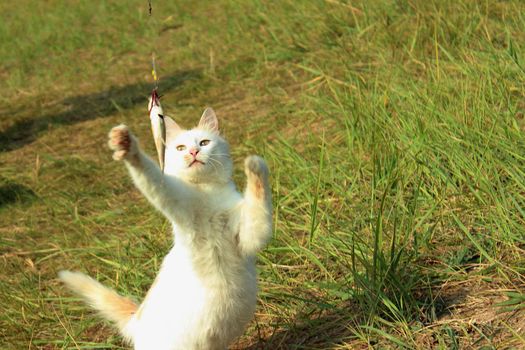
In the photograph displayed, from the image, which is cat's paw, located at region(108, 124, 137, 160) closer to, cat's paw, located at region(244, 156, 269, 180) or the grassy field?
cat's paw, located at region(244, 156, 269, 180)

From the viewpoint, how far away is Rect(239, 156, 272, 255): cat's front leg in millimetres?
2168

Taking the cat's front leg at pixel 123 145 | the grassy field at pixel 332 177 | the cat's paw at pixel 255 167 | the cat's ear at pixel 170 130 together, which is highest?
the cat's front leg at pixel 123 145

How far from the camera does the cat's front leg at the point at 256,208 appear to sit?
2.17 meters

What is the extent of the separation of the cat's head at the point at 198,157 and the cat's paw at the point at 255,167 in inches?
8.5

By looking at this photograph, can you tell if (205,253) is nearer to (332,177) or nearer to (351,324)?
(351,324)

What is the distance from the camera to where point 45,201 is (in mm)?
4609

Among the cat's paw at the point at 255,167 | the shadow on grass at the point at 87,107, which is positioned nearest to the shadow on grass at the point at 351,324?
the cat's paw at the point at 255,167

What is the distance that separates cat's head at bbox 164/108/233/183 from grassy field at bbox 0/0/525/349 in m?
0.54

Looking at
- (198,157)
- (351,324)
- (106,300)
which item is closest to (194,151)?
(198,157)

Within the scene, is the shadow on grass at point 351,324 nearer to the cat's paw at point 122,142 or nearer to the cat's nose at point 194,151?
the cat's nose at point 194,151

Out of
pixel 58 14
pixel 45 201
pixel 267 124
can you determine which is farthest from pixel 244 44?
pixel 58 14

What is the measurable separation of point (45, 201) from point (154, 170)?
272 centimetres

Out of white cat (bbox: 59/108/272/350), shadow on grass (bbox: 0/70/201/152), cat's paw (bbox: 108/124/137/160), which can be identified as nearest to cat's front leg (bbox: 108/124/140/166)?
cat's paw (bbox: 108/124/137/160)

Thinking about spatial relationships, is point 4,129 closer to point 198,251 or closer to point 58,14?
point 58,14
